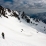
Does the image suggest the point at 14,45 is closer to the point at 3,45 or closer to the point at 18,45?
the point at 18,45

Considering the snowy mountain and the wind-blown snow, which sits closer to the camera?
the wind-blown snow

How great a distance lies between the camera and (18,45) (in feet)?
109

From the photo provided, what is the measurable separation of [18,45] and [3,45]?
5604mm

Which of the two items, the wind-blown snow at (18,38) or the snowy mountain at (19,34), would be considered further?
the snowy mountain at (19,34)

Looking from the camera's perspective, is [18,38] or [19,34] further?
[19,34]

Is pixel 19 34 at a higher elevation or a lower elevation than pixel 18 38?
lower

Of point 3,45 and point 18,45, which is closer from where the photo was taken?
point 3,45

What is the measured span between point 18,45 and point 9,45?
3.56 metres

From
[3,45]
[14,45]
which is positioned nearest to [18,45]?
[14,45]

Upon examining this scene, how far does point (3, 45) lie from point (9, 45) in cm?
205

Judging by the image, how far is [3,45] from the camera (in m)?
29.7

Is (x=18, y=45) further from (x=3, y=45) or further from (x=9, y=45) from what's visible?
(x=3, y=45)

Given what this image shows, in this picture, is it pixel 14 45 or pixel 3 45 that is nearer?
pixel 3 45

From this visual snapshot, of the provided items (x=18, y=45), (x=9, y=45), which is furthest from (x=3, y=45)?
(x=18, y=45)
